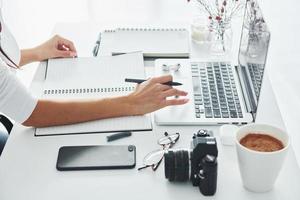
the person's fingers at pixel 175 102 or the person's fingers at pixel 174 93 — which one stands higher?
the person's fingers at pixel 174 93

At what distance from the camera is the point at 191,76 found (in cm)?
137

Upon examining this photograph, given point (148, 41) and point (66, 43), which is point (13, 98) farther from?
point (148, 41)

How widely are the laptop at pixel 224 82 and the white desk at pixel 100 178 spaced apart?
0.05m

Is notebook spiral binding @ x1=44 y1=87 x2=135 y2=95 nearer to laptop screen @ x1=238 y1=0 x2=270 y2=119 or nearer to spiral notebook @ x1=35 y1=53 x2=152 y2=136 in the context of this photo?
spiral notebook @ x1=35 y1=53 x2=152 y2=136

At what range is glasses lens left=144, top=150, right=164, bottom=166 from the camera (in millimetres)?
1062

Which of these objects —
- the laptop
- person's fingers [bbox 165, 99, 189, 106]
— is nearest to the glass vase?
the laptop

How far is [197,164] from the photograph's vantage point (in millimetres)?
953

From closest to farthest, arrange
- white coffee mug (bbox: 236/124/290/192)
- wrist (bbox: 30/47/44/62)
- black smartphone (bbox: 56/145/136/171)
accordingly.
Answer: white coffee mug (bbox: 236/124/290/192) → black smartphone (bbox: 56/145/136/171) → wrist (bbox: 30/47/44/62)

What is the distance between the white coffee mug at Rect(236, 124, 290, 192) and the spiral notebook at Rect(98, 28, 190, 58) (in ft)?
1.91

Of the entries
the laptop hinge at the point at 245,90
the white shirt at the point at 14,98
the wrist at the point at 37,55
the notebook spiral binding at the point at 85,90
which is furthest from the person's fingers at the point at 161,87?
the wrist at the point at 37,55

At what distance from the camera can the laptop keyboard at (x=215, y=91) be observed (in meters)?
1.20

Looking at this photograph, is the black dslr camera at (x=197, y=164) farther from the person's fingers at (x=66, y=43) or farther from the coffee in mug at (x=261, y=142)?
the person's fingers at (x=66, y=43)

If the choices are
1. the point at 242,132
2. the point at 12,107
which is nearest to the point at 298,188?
the point at 242,132

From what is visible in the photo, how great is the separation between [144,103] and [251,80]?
0.31 metres
